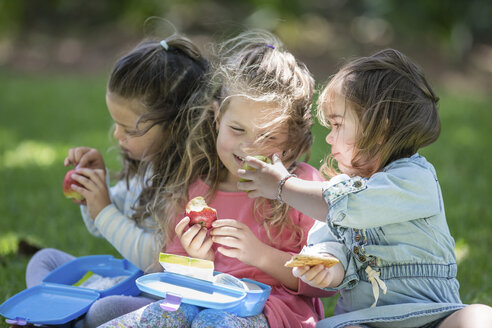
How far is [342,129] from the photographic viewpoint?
2.33m

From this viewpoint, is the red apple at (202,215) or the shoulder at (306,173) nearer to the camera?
the red apple at (202,215)

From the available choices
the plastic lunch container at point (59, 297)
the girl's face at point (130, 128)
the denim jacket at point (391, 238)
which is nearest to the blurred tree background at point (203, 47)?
the plastic lunch container at point (59, 297)

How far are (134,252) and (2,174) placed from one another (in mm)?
2715

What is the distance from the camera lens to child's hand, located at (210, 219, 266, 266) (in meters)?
2.40

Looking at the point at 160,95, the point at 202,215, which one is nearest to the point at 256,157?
the point at 202,215

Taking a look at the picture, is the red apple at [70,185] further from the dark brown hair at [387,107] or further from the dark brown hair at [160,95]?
the dark brown hair at [387,107]

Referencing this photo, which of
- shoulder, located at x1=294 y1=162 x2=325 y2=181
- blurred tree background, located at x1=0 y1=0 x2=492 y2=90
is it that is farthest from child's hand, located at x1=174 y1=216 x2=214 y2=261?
blurred tree background, located at x1=0 y1=0 x2=492 y2=90

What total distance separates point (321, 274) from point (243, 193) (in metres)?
0.62

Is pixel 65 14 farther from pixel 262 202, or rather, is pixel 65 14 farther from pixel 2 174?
pixel 262 202

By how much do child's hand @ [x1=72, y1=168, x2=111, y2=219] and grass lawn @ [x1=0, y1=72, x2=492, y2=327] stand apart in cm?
67

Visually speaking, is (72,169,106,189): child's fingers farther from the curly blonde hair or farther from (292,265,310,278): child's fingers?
(292,265,310,278): child's fingers

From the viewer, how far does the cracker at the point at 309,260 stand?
210 cm

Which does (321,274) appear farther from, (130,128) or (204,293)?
(130,128)

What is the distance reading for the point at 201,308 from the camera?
2.40 m
